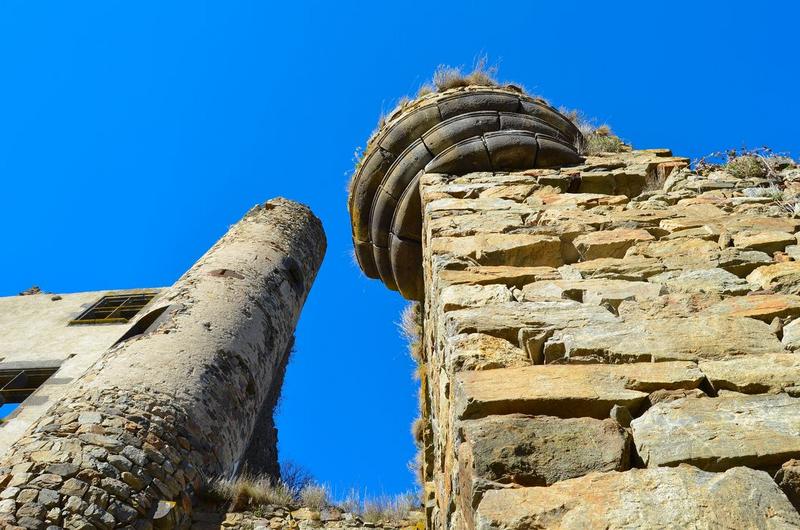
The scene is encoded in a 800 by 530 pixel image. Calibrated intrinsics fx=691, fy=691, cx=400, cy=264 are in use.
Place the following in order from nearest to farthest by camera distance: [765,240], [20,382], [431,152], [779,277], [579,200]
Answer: [779,277] → [765,240] → [579,200] → [431,152] → [20,382]

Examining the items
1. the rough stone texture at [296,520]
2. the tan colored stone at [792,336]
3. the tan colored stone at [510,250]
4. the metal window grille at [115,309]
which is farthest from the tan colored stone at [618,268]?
the metal window grille at [115,309]

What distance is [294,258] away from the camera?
9.12 m

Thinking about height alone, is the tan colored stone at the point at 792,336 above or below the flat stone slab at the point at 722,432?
above

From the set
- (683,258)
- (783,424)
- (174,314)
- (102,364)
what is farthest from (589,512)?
(174,314)

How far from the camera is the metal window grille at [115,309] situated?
11016 millimetres

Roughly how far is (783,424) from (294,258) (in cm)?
788

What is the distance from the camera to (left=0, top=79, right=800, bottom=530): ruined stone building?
4.98 ft

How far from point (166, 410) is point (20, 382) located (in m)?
5.30

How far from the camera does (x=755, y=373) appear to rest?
178 cm

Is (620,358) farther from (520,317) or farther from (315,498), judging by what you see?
(315,498)

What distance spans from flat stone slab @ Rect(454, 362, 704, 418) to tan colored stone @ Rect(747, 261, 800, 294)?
2.22 feet

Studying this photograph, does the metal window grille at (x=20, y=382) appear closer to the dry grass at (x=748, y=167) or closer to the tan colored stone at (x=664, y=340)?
the dry grass at (x=748, y=167)

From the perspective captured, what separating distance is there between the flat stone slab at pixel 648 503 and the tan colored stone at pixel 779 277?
3.37 feet

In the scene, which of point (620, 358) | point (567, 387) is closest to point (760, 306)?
point (620, 358)
